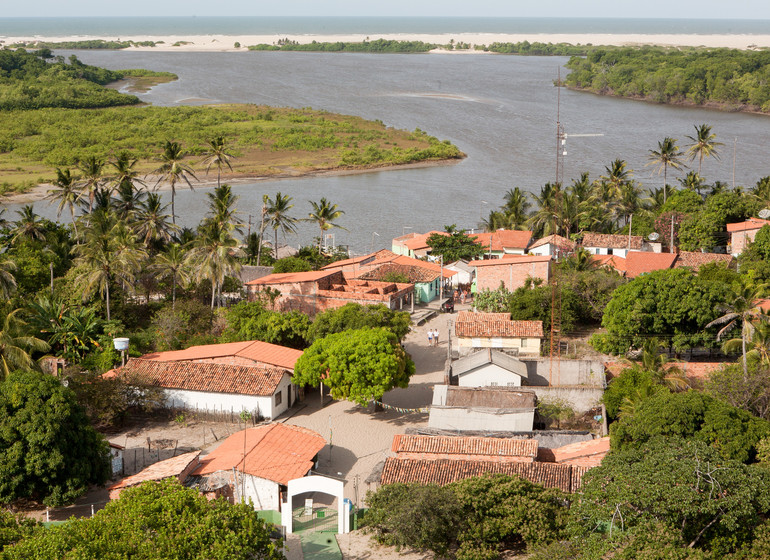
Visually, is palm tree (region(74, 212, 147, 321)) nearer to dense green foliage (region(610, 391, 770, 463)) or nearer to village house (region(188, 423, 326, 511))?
village house (region(188, 423, 326, 511))

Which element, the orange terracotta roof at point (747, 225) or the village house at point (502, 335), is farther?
the orange terracotta roof at point (747, 225)

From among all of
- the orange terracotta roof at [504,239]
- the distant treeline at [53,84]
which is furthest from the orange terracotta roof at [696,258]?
the distant treeline at [53,84]

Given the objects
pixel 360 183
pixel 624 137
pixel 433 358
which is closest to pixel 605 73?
pixel 624 137

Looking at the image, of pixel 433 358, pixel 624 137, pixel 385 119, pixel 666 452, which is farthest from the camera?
pixel 385 119

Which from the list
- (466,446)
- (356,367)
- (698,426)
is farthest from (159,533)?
(698,426)

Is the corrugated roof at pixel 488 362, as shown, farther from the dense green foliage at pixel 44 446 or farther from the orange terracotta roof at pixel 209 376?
A: the dense green foliage at pixel 44 446

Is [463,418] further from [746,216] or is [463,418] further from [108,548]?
[746,216]

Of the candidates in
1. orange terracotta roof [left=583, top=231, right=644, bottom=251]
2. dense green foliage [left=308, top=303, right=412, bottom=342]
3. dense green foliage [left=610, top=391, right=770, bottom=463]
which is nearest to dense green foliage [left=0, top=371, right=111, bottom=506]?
dense green foliage [left=308, top=303, right=412, bottom=342]
